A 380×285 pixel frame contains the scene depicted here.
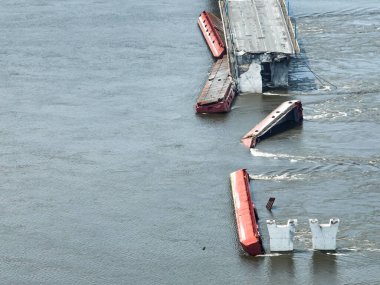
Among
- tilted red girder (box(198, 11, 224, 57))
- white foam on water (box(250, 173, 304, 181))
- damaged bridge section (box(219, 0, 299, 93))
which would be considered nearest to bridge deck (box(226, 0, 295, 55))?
damaged bridge section (box(219, 0, 299, 93))

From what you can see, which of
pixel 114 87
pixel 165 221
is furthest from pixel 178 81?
pixel 165 221

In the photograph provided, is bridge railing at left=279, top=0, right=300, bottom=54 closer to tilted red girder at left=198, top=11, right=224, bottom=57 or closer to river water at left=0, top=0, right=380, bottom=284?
river water at left=0, top=0, right=380, bottom=284

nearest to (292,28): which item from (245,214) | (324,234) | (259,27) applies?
(259,27)

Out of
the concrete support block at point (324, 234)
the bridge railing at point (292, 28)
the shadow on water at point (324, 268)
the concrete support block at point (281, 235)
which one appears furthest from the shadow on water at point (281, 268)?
the bridge railing at point (292, 28)

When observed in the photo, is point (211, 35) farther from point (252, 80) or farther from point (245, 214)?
point (245, 214)

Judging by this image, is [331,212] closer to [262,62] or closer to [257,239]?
[257,239]

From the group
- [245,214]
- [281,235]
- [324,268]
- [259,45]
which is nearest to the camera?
[324,268]

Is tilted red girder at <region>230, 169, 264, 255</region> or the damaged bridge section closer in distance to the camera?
tilted red girder at <region>230, 169, 264, 255</region>
